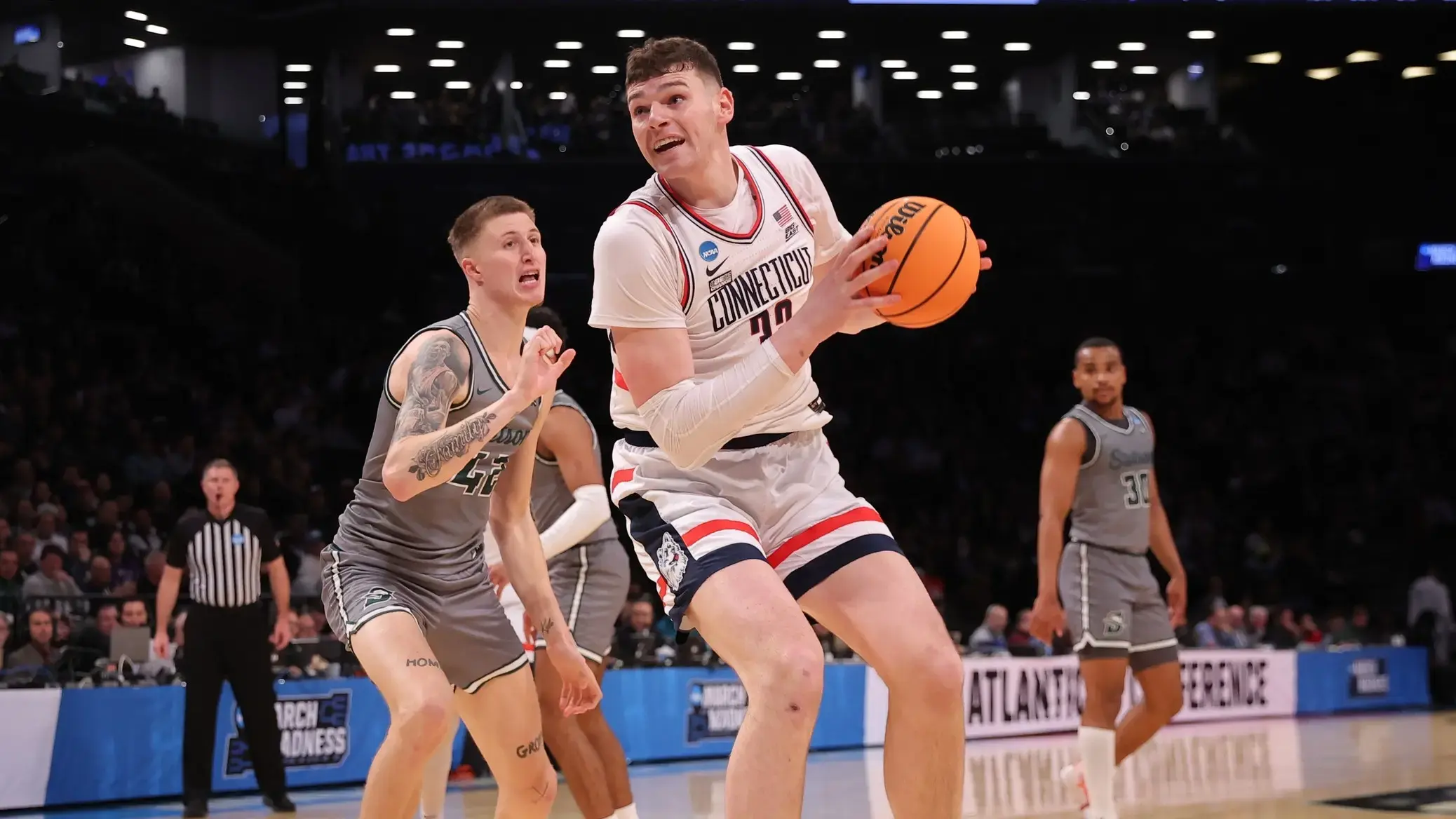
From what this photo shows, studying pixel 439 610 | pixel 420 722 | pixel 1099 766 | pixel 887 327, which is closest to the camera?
pixel 420 722

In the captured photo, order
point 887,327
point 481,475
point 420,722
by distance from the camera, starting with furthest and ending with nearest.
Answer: point 887,327
point 481,475
point 420,722

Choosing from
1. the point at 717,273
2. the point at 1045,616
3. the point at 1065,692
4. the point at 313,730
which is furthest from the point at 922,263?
the point at 1065,692

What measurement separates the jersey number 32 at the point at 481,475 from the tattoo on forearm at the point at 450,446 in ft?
1.12

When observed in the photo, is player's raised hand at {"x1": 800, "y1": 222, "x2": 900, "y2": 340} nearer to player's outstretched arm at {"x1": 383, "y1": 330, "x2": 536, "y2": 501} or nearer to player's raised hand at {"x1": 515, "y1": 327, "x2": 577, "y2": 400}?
player's raised hand at {"x1": 515, "y1": 327, "x2": 577, "y2": 400}

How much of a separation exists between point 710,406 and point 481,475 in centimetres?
173

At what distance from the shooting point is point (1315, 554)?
69.3 ft

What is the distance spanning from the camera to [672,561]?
4.00 m

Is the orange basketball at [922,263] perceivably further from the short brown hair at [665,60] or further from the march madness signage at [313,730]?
the march madness signage at [313,730]

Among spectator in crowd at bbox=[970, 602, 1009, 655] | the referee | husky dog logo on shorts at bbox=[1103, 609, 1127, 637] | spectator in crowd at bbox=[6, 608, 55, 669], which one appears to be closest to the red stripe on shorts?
husky dog logo on shorts at bbox=[1103, 609, 1127, 637]

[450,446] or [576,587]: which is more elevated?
[450,446]

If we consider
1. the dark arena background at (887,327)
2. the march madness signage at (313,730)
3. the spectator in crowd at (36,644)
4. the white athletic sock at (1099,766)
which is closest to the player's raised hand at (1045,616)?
the white athletic sock at (1099,766)

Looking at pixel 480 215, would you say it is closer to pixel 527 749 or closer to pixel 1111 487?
pixel 527 749

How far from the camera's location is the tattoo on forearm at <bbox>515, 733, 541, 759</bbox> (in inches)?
192

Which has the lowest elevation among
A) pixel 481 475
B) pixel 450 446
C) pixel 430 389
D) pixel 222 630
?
pixel 222 630
